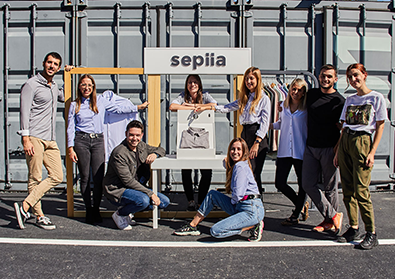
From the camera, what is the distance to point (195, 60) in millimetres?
3807

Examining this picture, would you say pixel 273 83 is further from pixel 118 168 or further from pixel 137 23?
pixel 118 168

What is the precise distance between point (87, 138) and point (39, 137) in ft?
1.65

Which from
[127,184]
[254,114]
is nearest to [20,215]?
[127,184]

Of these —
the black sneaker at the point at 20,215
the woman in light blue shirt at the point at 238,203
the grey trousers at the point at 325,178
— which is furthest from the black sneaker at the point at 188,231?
the black sneaker at the point at 20,215

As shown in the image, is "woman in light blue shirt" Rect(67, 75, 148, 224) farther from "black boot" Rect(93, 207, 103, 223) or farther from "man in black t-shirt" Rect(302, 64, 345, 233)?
"man in black t-shirt" Rect(302, 64, 345, 233)

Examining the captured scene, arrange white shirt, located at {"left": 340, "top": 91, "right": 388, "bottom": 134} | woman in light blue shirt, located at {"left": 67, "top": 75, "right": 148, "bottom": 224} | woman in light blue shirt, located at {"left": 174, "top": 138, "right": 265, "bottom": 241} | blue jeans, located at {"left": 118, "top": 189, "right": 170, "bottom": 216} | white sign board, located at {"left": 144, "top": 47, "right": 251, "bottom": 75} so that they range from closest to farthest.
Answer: white shirt, located at {"left": 340, "top": 91, "right": 388, "bottom": 134} → woman in light blue shirt, located at {"left": 174, "top": 138, "right": 265, "bottom": 241} → blue jeans, located at {"left": 118, "top": 189, "right": 170, "bottom": 216} → woman in light blue shirt, located at {"left": 67, "top": 75, "right": 148, "bottom": 224} → white sign board, located at {"left": 144, "top": 47, "right": 251, "bottom": 75}

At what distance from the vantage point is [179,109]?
3.88 metres

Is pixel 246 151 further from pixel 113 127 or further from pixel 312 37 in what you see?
pixel 312 37

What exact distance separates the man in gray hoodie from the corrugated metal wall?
1700mm

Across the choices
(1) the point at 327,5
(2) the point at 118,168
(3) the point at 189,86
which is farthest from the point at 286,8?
(2) the point at 118,168

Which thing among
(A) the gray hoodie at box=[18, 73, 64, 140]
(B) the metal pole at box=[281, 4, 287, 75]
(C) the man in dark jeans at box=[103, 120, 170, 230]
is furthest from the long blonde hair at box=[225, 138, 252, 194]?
(B) the metal pole at box=[281, 4, 287, 75]

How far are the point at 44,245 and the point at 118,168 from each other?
0.98 meters

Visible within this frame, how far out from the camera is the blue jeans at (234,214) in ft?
9.98

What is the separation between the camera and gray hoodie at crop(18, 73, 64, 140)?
3.49 m
